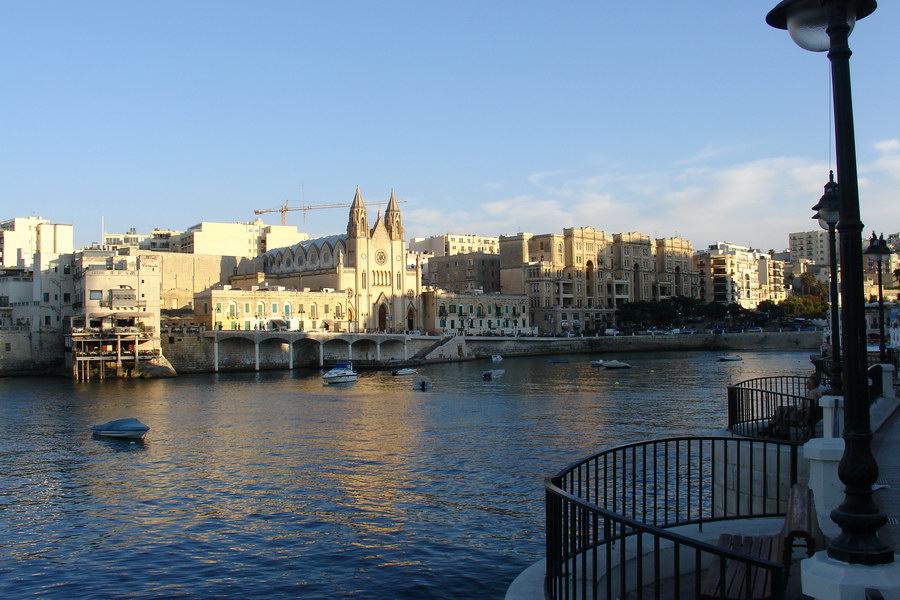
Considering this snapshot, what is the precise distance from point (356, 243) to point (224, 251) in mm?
33478

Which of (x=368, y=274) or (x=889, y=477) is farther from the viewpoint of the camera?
(x=368, y=274)

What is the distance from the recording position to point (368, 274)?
111 m

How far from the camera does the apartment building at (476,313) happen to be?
4601 inches

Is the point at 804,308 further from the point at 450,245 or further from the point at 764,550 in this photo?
the point at 764,550

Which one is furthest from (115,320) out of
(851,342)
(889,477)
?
(851,342)

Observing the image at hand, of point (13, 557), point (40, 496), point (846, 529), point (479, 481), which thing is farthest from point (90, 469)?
point (846, 529)

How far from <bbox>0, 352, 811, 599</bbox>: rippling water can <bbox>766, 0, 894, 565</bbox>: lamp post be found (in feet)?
35.4

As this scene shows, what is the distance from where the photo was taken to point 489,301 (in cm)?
12438

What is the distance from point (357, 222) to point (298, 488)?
8933 centimetres

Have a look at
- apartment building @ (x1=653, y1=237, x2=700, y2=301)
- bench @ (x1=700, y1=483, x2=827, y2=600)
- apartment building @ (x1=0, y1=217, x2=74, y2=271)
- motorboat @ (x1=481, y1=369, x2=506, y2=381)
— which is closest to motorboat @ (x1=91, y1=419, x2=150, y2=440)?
bench @ (x1=700, y1=483, x2=827, y2=600)

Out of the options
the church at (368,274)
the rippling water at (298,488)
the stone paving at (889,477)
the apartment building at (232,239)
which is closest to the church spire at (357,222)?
the church at (368,274)

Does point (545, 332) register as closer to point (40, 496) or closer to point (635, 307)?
point (635, 307)

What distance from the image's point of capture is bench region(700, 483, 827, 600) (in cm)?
732

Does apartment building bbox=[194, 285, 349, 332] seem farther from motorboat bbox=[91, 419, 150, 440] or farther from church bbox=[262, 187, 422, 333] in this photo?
motorboat bbox=[91, 419, 150, 440]
